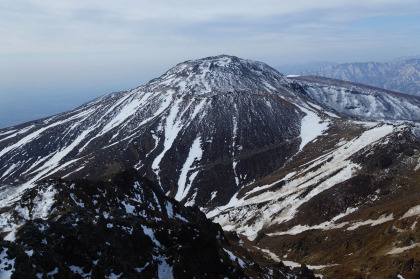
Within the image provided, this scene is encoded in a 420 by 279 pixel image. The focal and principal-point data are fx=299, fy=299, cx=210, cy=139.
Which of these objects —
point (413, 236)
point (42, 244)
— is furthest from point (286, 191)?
point (42, 244)

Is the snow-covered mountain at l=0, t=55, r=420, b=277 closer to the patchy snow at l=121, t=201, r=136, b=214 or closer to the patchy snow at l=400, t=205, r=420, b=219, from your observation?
the patchy snow at l=400, t=205, r=420, b=219

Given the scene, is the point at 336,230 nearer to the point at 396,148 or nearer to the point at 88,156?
the point at 396,148

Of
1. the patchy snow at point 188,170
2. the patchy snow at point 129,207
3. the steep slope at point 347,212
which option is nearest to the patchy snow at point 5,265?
the patchy snow at point 129,207

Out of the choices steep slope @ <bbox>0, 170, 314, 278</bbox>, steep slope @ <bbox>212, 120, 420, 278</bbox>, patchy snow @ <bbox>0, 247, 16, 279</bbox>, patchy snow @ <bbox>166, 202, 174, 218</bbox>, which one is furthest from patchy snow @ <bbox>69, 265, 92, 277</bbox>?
steep slope @ <bbox>212, 120, 420, 278</bbox>

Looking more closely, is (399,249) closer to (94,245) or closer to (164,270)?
(164,270)

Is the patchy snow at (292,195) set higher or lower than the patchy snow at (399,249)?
lower

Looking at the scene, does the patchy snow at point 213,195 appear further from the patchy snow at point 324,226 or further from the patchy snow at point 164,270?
the patchy snow at point 164,270
